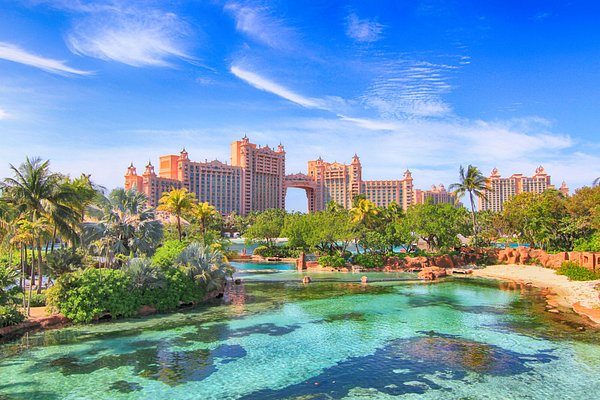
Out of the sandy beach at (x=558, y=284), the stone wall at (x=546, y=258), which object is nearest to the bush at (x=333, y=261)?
the sandy beach at (x=558, y=284)

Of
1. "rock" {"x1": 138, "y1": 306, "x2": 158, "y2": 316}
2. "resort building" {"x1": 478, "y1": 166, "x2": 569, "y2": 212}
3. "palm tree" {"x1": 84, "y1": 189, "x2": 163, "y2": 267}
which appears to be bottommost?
"rock" {"x1": 138, "y1": 306, "x2": 158, "y2": 316}

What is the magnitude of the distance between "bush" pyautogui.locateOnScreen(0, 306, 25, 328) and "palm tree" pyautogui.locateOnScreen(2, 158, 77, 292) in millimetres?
3477

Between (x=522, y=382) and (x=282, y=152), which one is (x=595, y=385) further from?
(x=282, y=152)

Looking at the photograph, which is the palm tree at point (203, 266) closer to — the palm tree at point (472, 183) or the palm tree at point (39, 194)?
the palm tree at point (39, 194)

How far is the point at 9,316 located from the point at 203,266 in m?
10.8

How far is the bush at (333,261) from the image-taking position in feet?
157

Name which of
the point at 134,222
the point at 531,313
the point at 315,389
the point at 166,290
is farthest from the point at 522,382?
the point at 134,222

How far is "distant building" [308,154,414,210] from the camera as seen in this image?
192m

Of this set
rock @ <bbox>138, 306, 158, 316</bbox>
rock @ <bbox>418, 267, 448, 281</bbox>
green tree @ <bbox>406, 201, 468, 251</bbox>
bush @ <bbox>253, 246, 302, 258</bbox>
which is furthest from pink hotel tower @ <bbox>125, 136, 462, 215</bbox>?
rock @ <bbox>138, 306, 158, 316</bbox>

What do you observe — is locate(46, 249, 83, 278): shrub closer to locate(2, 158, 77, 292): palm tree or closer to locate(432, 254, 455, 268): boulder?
locate(2, 158, 77, 292): palm tree

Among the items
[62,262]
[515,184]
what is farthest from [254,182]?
[62,262]

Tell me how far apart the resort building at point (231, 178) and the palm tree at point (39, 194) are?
414 feet

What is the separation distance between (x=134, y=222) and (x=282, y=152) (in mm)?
153390

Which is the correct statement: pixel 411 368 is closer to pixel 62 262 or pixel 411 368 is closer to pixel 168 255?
pixel 168 255
